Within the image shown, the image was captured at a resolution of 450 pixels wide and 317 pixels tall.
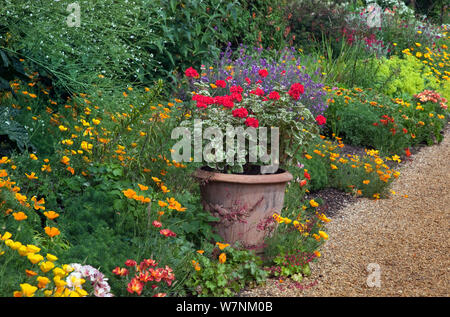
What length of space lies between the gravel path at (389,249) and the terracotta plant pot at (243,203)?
1.08 ft

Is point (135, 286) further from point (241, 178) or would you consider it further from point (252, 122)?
point (252, 122)

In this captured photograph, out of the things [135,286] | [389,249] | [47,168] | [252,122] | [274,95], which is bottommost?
[389,249]

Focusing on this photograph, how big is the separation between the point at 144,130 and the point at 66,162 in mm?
718

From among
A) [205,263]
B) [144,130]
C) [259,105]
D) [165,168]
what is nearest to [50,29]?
[144,130]

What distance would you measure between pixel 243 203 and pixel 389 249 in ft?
4.12

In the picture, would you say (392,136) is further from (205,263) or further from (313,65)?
(205,263)

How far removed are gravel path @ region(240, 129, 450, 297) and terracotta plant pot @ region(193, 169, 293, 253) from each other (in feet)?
1.08

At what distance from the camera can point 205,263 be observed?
2.91m

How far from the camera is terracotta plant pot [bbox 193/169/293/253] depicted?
3.16 m

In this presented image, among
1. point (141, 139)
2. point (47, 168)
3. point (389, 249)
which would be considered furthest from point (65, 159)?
point (389, 249)

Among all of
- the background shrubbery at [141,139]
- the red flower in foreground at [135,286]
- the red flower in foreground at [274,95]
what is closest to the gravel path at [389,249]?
the background shrubbery at [141,139]

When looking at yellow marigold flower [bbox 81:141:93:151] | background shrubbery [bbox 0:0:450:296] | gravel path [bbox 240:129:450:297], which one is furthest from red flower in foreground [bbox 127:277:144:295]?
yellow marigold flower [bbox 81:141:93:151]

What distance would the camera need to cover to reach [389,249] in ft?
12.2

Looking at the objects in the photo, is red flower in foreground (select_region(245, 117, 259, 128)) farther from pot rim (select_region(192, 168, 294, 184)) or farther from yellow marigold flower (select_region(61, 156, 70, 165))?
yellow marigold flower (select_region(61, 156, 70, 165))
